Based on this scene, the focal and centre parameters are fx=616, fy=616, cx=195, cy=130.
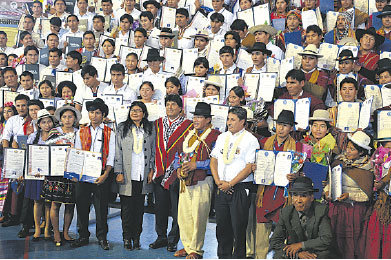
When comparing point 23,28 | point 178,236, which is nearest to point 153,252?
point 178,236

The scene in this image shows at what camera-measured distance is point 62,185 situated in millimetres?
7484

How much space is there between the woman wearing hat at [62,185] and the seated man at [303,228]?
2.90 m

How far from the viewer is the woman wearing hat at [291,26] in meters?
9.58

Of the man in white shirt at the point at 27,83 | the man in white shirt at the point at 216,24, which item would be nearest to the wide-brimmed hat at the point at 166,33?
the man in white shirt at the point at 216,24

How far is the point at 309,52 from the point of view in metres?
8.14

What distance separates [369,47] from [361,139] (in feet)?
9.08

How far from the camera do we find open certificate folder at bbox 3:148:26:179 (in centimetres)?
796

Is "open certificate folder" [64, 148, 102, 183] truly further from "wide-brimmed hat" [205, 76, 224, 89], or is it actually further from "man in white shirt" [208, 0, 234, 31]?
"man in white shirt" [208, 0, 234, 31]

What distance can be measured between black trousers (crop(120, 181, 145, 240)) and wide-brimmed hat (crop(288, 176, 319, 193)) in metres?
2.24

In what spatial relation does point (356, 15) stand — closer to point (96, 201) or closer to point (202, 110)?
point (202, 110)

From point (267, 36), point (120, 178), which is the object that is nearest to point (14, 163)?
point (120, 178)

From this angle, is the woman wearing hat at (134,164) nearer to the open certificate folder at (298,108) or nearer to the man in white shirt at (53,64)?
the open certificate folder at (298,108)

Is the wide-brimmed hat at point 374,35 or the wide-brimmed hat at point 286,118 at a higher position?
the wide-brimmed hat at point 374,35

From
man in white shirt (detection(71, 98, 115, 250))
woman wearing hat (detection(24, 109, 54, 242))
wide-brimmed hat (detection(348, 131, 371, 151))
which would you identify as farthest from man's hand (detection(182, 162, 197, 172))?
woman wearing hat (detection(24, 109, 54, 242))
